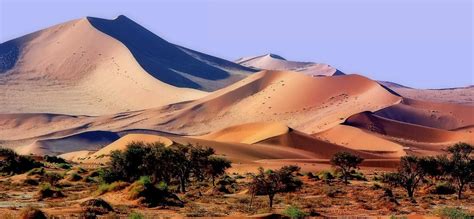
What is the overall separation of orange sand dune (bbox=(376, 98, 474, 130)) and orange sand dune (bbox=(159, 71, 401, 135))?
2.80m

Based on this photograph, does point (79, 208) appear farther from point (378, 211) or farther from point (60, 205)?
point (378, 211)

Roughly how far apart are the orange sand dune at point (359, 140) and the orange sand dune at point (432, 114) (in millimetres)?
21954

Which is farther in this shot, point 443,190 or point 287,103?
point 287,103

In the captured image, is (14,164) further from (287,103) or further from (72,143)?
(287,103)

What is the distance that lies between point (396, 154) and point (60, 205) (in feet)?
275

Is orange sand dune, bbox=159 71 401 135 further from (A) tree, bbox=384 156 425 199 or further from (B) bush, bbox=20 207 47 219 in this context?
(B) bush, bbox=20 207 47 219

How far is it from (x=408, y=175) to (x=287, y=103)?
11852cm

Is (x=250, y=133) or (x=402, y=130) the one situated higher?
(x=402, y=130)

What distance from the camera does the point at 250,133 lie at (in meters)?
129

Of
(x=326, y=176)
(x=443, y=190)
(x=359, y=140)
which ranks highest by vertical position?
(x=359, y=140)

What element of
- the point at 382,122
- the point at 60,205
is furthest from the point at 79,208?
the point at 382,122

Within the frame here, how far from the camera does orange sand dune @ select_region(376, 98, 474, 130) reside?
15750cm

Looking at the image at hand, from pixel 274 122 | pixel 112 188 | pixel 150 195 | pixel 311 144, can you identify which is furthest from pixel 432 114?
pixel 150 195

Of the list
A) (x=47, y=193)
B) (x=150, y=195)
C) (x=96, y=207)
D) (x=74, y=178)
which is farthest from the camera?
(x=74, y=178)
